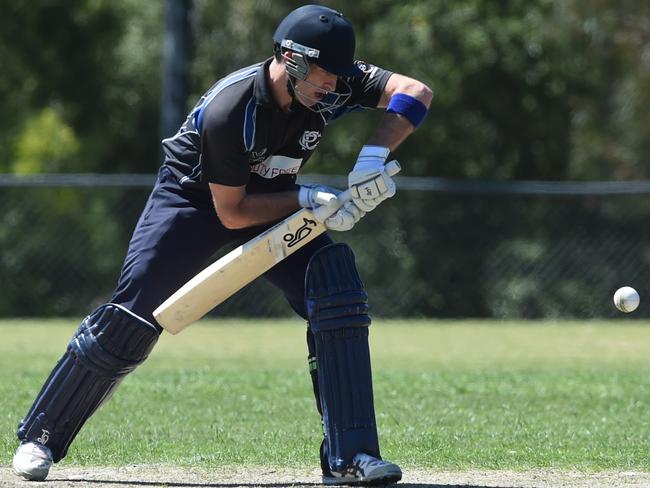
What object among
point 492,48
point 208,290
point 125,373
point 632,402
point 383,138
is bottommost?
point 632,402

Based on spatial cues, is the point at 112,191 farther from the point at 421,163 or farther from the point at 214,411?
the point at 214,411

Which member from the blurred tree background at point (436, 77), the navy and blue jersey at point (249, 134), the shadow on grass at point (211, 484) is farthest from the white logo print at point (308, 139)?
the blurred tree background at point (436, 77)

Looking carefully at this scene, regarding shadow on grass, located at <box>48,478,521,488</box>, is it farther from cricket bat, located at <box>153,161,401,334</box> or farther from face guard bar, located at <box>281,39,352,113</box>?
face guard bar, located at <box>281,39,352,113</box>

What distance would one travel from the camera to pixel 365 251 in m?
15.4

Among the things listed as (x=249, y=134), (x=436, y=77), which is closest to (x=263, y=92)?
(x=249, y=134)

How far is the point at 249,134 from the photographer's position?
5.10 m

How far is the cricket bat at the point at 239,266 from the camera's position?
521 centimetres

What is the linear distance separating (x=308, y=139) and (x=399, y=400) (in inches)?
132

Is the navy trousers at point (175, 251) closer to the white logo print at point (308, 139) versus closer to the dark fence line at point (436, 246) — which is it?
the white logo print at point (308, 139)

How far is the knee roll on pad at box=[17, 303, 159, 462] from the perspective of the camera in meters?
5.34

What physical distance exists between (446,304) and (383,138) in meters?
10.2

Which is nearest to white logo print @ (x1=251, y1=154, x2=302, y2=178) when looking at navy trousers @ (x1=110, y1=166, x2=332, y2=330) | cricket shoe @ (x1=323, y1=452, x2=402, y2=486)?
navy trousers @ (x1=110, y1=166, x2=332, y2=330)

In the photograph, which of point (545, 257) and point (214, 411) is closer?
point (214, 411)

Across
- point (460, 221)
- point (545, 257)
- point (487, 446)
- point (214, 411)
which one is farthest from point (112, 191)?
point (487, 446)
